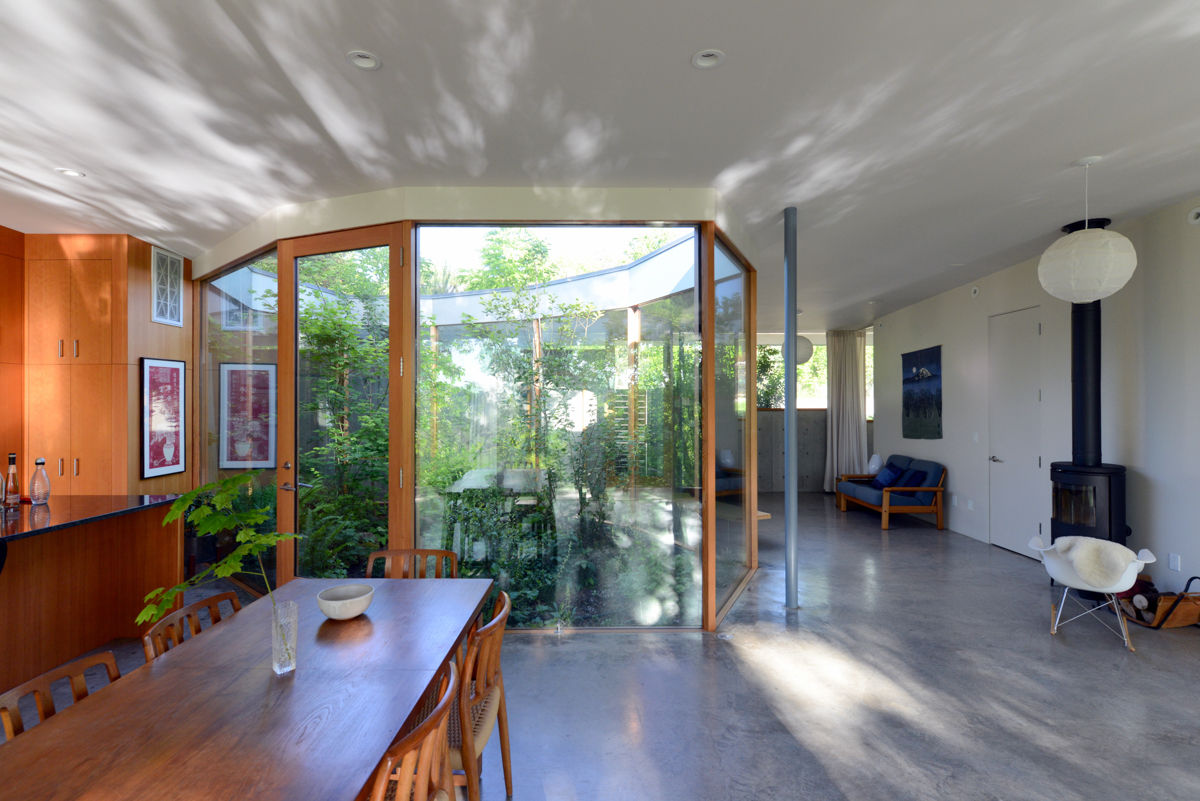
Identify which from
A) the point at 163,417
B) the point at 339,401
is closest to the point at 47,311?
the point at 163,417

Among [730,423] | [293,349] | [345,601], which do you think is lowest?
[345,601]

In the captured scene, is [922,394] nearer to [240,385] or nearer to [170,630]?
[240,385]

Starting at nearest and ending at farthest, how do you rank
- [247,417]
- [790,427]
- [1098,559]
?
[1098,559] < [790,427] < [247,417]

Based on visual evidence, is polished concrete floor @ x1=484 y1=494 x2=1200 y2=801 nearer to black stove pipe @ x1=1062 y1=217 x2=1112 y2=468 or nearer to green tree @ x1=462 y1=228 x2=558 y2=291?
black stove pipe @ x1=1062 y1=217 x2=1112 y2=468

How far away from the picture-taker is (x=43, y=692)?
138 centimetres

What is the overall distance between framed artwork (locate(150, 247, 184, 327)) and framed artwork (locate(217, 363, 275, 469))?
0.65 metres

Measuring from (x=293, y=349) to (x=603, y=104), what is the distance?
8.57 feet

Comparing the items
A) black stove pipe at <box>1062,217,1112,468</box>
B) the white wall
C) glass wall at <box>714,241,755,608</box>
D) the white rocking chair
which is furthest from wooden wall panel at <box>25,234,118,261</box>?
the white wall

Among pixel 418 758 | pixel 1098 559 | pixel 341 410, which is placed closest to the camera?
pixel 418 758

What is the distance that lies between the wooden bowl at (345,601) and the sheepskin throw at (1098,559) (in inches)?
153

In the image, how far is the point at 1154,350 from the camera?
14.4 ft

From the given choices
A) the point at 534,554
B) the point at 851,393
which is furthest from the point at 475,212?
the point at 851,393

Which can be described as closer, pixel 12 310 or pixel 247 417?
pixel 12 310

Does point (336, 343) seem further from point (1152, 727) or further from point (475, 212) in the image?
point (1152, 727)
